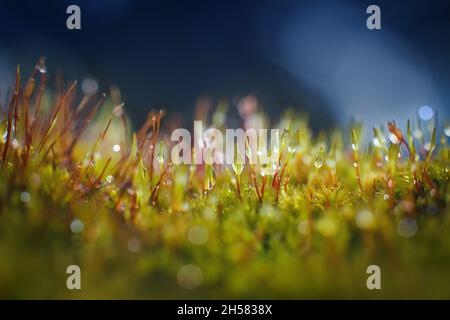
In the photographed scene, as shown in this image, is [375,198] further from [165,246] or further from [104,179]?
[104,179]

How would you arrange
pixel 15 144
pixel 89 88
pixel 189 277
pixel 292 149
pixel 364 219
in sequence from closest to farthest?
pixel 189 277 < pixel 364 219 < pixel 15 144 < pixel 292 149 < pixel 89 88

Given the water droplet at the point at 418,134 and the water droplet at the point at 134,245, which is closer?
the water droplet at the point at 134,245

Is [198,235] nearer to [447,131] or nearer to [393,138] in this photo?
[393,138]

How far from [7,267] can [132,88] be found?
667 cm

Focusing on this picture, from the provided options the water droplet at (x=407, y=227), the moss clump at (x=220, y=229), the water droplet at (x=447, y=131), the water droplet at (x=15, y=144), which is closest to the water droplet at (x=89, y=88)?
the moss clump at (x=220, y=229)

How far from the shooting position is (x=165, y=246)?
1156 millimetres

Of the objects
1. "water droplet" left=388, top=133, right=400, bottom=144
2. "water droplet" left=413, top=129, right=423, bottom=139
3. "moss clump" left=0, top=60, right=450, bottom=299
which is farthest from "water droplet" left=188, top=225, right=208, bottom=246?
"water droplet" left=413, top=129, right=423, bottom=139

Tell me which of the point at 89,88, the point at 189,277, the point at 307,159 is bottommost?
the point at 189,277

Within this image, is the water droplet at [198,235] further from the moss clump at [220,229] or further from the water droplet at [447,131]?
the water droplet at [447,131]

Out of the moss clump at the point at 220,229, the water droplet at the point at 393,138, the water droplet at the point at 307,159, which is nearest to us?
the moss clump at the point at 220,229

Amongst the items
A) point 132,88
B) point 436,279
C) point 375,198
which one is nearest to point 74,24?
point 375,198

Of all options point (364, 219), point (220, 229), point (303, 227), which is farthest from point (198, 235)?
point (364, 219)

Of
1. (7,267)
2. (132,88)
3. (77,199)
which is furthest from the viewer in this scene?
(132,88)
